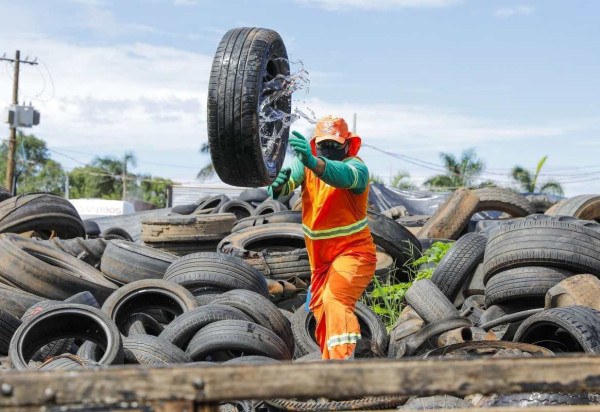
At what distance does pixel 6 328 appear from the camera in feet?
21.6

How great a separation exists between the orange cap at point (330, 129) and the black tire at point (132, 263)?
342 cm

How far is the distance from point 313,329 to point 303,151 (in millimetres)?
2545

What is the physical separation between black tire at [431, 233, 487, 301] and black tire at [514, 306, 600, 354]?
7.68 ft

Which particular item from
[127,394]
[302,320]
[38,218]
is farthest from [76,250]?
[127,394]

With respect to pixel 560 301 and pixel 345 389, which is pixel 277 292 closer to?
pixel 560 301

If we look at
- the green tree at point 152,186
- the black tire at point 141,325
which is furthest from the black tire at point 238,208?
the green tree at point 152,186

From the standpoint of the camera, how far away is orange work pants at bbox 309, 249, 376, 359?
17.6 feet

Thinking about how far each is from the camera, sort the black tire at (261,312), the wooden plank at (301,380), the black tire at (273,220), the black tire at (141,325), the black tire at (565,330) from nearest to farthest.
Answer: the wooden plank at (301,380) → the black tire at (565,330) → the black tire at (261,312) → the black tire at (141,325) → the black tire at (273,220)

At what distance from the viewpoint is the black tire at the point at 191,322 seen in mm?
6355

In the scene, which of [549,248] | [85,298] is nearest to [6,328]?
[85,298]

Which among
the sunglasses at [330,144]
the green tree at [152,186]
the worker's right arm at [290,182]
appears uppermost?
the sunglasses at [330,144]

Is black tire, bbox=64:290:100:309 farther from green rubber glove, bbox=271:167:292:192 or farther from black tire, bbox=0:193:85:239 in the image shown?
black tire, bbox=0:193:85:239

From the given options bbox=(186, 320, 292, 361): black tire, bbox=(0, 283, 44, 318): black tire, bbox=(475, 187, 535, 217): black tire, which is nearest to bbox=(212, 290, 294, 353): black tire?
bbox=(186, 320, 292, 361): black tire

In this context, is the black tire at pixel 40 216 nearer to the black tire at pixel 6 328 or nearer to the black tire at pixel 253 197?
the black tire at pixel 253 197
